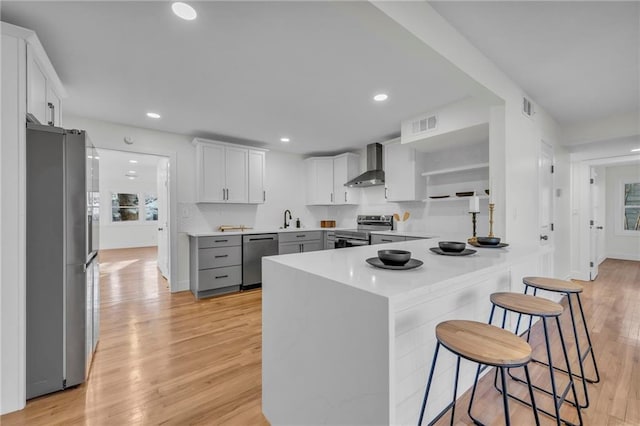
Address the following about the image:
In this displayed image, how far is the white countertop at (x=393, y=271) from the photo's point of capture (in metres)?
1.02

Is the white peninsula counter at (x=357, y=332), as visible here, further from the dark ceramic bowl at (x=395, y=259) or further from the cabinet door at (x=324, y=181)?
the cabinet door at (x=324, y=181)

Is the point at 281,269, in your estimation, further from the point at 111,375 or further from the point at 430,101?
the point at 430,101

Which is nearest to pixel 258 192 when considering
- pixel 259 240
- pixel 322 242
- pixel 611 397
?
pixel 259 240

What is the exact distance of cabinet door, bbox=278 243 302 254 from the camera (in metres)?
4.55

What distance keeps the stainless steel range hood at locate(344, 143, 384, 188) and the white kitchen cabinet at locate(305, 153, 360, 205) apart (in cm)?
43

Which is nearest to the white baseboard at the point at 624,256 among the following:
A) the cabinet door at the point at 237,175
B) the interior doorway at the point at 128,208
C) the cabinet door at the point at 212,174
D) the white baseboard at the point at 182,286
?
the cabinet door at the point at 237,175

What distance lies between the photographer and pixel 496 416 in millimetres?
1584

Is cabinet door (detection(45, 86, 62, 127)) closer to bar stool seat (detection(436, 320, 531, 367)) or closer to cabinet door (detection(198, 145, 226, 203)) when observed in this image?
cabinet door (detection(198, 145, 226, 203))

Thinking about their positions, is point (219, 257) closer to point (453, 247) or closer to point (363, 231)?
point (363, 231)

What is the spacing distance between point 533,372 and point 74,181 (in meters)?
→ 3.61

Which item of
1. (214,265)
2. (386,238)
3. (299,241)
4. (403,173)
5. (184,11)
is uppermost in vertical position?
(184,11)

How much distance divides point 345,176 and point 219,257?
8.80ft

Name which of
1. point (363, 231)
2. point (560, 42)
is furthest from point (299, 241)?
point (560, 42)

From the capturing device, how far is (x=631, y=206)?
21.1ft
